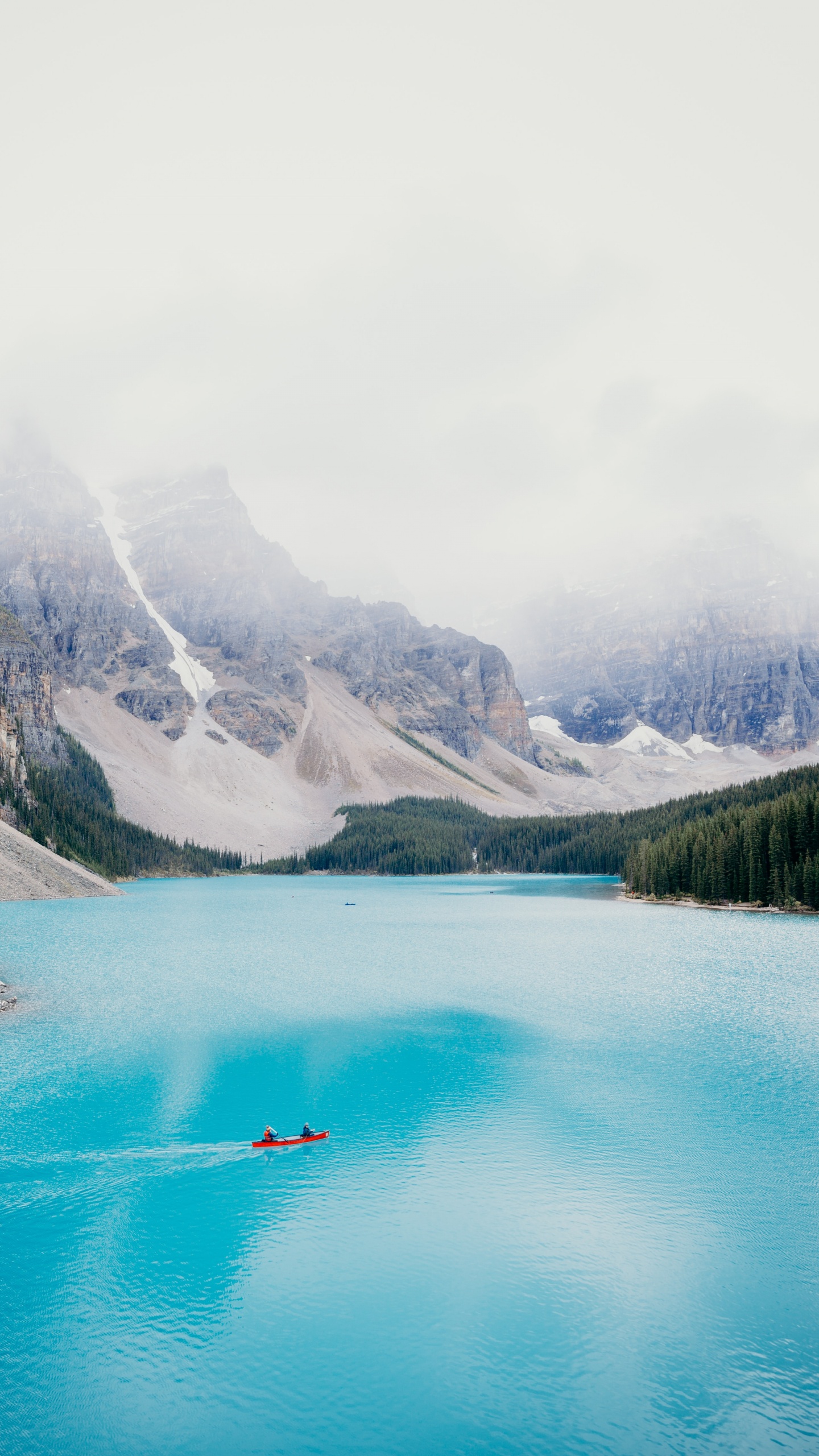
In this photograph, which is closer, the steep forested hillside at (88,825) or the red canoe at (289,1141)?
the red canoe at (289,1141)

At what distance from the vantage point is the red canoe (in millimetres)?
24656

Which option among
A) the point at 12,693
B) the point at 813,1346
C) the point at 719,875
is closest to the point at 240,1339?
the point at 813,1346

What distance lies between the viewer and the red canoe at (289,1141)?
24656 mm

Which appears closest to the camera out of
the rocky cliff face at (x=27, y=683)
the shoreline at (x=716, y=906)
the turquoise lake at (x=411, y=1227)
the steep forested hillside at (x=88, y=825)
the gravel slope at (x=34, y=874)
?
the turquoise lake at (x=411, y=1227)

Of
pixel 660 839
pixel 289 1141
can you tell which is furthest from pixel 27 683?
pixel 289 1141

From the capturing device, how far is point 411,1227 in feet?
64.6

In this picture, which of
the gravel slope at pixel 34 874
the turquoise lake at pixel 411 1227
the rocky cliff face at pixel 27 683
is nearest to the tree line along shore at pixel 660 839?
the rocky cliff face at pixel 27 683

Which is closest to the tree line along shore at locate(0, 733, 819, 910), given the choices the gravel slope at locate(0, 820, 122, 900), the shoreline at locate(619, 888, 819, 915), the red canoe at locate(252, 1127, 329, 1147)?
the shoreline at locate(619, 888, 819, 915)

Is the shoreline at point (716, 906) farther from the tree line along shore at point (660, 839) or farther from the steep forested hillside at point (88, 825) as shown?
the steep forested hillside at point (88, 825)

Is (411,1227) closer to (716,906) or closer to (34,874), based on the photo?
(716,906)

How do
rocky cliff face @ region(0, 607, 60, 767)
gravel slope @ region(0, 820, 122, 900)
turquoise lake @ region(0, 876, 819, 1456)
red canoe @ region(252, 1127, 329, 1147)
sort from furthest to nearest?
rocky cliff face @ region(0, 607, 60, 767) → gravel slope @ region(0, 820, 122, 900) → red canoe @ region(252, 1127, 329, 1147) → turquoise lake @ region(0, 876, 819, 1456)

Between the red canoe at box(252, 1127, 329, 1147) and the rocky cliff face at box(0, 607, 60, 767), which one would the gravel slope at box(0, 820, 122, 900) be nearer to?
the rocky cliff face at box(0, 607, 60, 767)

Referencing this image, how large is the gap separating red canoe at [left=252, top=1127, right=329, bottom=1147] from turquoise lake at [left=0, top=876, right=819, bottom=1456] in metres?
0.46

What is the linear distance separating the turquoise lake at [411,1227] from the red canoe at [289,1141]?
0.46 m
